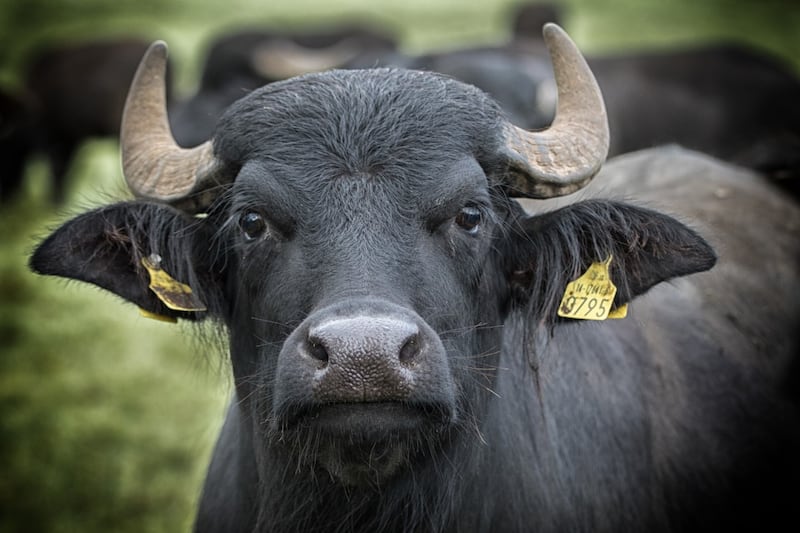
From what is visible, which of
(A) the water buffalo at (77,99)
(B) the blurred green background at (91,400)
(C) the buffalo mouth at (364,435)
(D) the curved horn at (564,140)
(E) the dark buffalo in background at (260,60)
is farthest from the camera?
(A) the water buffalo at (77,99)

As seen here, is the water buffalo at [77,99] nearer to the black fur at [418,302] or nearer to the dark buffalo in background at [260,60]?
the dark buffalo in background at [260,60]

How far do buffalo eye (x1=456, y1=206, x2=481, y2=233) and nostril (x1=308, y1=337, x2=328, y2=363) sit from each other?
76 cm

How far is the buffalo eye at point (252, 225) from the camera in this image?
3.07 meters

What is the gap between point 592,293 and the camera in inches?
128

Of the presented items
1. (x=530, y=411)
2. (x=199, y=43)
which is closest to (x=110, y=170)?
(x=199, y=43)

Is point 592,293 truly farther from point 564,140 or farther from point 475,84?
point 475,84

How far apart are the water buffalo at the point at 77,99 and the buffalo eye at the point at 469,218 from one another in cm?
1401

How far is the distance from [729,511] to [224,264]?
2604 mm

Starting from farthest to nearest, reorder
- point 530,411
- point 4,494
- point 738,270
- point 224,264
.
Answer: point 4,494, point 738,270, point 530,411, point 224,264

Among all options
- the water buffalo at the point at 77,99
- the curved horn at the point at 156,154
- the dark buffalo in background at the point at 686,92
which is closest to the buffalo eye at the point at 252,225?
the curved horn at the point at 156,154

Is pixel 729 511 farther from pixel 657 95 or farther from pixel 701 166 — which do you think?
pixel 657 95

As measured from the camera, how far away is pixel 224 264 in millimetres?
3336

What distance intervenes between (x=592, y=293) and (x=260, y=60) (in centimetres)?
1208

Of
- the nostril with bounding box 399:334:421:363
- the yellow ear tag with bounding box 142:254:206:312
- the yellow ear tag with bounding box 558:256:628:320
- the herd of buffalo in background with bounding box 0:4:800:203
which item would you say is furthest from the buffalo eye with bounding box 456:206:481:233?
the herd of buffalo in background with bounding box 0:4:800:203
